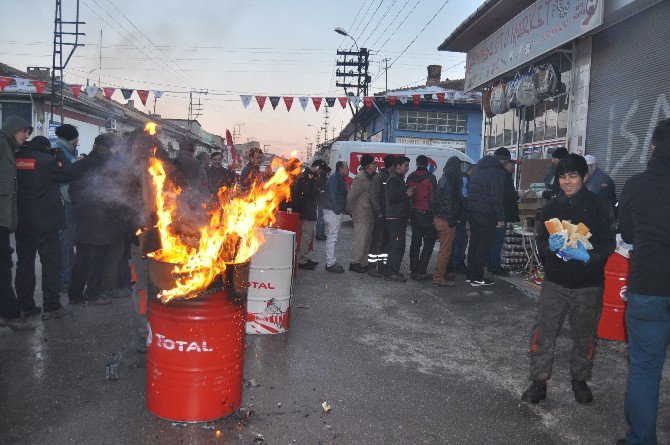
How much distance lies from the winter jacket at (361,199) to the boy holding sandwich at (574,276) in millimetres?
5427

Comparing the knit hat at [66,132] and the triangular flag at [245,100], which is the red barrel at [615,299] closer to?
the knit hat at [66,132]

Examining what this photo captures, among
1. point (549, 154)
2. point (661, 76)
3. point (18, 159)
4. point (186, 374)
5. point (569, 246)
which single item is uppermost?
point (661, 76)

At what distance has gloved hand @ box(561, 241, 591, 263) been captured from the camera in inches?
152

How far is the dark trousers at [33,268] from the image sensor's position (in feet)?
19.0

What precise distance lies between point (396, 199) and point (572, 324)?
16.1ft

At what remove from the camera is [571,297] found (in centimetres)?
413

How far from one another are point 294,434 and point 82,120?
1272 inches

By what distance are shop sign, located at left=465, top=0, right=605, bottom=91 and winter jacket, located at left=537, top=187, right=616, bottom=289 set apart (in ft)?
21.8

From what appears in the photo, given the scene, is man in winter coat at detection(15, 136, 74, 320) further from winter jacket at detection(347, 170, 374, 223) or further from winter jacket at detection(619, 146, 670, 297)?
winter jacket at detection(619, 146, 670, 297)

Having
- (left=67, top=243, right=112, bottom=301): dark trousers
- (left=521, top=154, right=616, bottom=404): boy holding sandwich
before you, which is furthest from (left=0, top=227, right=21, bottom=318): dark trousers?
(left=521, top=154, right=616, bottom=404): boy holding sandwich

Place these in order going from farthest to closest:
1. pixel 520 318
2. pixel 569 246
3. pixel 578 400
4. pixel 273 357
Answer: pixel 520 318, pixel 273 357, pixel 578 400, pixel 569 246

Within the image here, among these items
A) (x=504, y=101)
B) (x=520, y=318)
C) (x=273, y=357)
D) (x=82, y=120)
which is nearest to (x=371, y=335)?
(x=273, y=357)

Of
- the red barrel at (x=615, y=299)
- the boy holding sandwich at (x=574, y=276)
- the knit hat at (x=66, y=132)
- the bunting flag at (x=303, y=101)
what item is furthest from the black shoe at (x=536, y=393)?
the bunting flag at (x=303, y=101)

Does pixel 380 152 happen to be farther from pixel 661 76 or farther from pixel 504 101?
pixel 661 76
